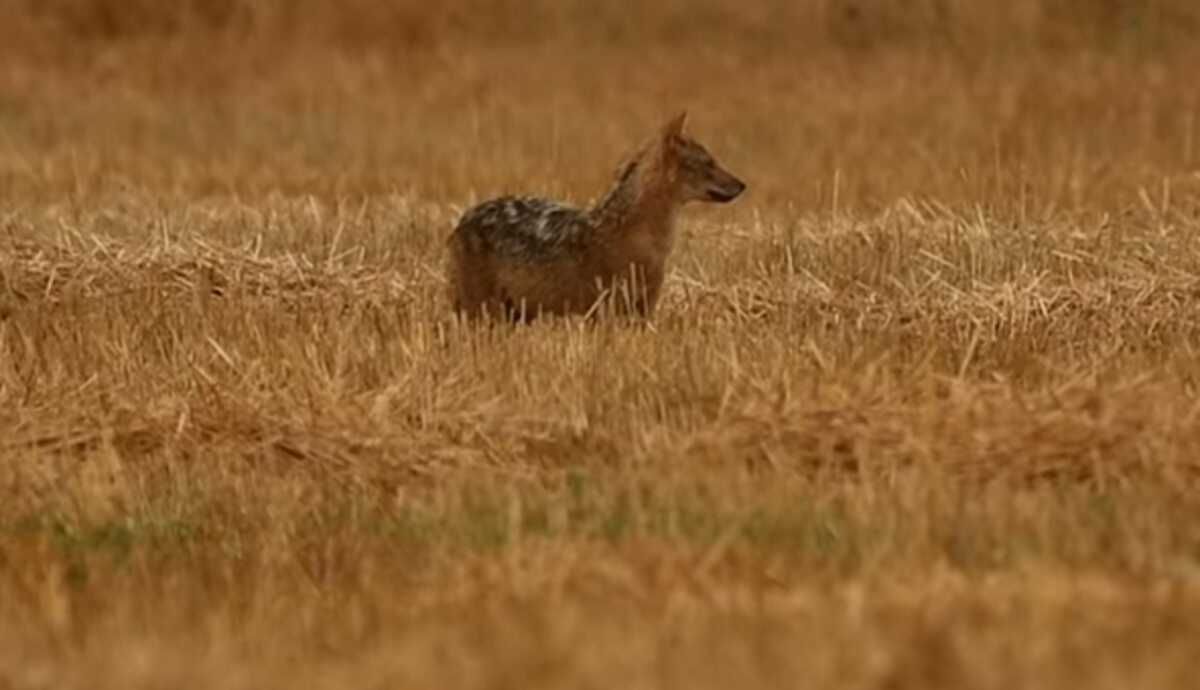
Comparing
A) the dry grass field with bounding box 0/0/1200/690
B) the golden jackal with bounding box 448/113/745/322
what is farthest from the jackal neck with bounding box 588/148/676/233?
the dry grass field with bounding box 0/0/1200/690

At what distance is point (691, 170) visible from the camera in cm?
1291

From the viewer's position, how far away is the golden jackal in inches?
496

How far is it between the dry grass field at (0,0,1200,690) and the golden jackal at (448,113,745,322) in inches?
13.1

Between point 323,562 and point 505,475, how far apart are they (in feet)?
3.86

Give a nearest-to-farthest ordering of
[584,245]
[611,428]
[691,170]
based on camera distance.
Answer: [611,428] → [584,245] → [691,170]

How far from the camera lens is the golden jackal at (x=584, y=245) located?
12602 mm

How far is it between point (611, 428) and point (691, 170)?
3.43 meters

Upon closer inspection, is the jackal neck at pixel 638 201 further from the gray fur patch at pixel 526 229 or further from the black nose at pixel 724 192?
the black nose at pixel 724 192

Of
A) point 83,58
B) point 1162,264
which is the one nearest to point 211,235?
point 1162,264

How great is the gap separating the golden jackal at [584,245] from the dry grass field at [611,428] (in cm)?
33

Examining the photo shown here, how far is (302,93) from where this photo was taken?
2442cm

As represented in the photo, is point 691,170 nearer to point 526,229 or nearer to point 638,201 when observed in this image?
point 638,201

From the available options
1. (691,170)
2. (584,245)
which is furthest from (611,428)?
Answer: (691,170)

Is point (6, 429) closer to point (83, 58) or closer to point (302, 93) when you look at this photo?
point (302, 93)
